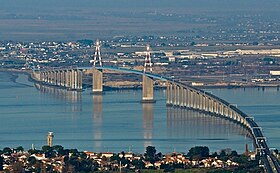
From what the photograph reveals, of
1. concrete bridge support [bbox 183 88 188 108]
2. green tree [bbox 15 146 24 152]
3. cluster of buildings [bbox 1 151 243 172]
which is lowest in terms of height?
cluster of buildings [bbox 1 151 243 172]

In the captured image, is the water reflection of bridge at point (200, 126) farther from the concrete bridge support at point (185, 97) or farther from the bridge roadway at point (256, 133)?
the concrete bridge support at point (185, 97)

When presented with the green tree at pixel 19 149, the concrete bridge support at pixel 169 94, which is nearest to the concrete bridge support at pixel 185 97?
the concrete bridge support at pixel 169 94

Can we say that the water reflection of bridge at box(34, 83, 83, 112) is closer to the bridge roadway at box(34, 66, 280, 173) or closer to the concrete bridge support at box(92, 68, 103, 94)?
the concrete bridge support at box(92, 68, 103, 94)

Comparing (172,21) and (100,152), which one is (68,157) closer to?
(100,152)

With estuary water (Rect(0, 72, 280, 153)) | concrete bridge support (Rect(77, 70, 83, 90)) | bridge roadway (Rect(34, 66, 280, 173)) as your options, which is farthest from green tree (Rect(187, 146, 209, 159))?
concrete bridge support (Rect(77, 70, 83, 90))

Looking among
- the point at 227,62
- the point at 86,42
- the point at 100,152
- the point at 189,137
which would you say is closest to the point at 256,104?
the point at 189,137

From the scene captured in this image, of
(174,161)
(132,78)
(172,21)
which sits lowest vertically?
(174,161)

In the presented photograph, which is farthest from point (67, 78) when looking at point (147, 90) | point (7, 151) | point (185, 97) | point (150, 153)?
point (150, 153)
